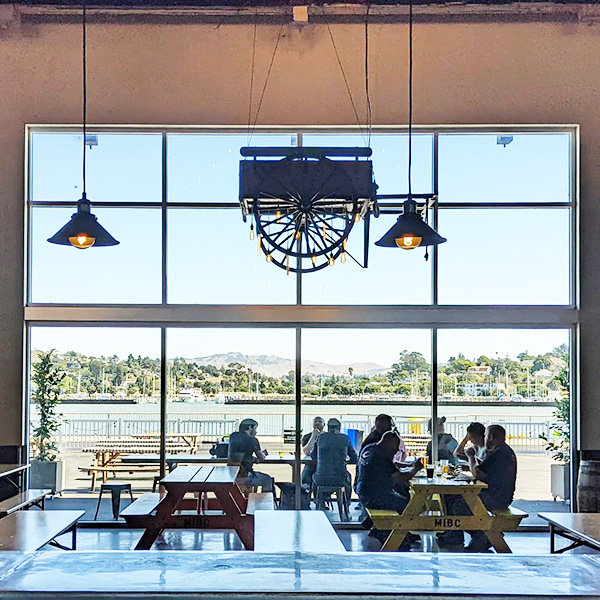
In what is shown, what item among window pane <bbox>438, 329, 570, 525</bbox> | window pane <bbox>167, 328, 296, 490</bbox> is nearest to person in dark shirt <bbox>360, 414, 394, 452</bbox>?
window pane <bbox>438, 329, 570, 525</bbox>

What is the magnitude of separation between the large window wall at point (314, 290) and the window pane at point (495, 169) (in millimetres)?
15

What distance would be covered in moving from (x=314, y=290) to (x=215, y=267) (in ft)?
3.65

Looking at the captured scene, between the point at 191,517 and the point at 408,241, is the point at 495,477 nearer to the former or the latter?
A: the point at 408,241

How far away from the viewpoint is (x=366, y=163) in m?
4.77

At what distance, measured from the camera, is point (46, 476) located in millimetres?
8242

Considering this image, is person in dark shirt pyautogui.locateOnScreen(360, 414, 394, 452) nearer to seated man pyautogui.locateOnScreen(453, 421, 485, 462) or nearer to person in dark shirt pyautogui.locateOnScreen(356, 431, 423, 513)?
person in dark shirt pyautogui.locateOnScreen(356, 431, 423, 513)

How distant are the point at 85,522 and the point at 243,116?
15.1 ft

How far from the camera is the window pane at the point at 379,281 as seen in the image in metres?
8.36

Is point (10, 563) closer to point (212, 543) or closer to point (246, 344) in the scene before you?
point (212, 543)

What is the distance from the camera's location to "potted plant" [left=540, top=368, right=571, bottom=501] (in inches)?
322

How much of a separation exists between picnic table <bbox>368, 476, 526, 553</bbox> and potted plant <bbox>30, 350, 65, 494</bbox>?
3.71m

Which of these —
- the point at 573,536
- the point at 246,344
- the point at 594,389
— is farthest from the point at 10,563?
the point at 594,389

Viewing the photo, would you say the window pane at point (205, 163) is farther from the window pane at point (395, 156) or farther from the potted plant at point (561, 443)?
the potted plant at point (561, 443)

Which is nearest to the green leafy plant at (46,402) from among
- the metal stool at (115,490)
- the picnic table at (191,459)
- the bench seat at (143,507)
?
the metal stool at (115,490)
